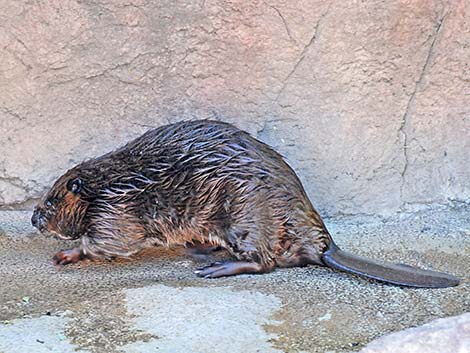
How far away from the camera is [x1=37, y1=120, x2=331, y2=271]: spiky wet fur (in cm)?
334

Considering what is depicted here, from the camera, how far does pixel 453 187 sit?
13.0ft

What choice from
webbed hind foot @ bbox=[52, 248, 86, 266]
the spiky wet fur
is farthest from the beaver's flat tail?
webbed hind foot @ bbox=[52, 248, 86, 266]

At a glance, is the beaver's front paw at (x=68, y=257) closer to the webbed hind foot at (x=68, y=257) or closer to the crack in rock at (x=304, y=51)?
the webbed hind foot at (x=68, y=257)

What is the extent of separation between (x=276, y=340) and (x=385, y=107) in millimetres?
1548

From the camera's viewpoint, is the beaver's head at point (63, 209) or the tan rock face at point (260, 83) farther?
the tan rock face at point (260, 83)

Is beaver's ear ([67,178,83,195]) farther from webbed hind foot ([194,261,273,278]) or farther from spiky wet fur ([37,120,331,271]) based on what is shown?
webbed hind foot ([194,261,273,278])

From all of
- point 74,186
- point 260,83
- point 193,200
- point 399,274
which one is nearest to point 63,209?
point 74,186

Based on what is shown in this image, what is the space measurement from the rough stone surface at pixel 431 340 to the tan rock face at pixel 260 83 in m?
1.65

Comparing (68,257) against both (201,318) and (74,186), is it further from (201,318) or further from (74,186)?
(201,318)

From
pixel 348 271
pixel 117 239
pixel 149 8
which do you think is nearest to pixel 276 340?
pixel 348 271

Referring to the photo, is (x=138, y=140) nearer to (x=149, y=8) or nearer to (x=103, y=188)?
(x=103, y=188)

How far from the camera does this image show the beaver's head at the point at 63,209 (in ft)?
11.6

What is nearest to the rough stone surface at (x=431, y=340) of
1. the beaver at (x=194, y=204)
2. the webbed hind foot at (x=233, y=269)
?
the beaver at (x=194, y=204)

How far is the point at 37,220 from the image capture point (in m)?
3.54
